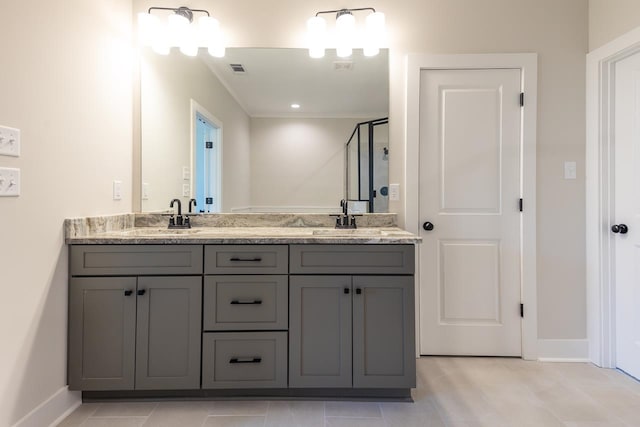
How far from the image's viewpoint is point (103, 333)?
173cm

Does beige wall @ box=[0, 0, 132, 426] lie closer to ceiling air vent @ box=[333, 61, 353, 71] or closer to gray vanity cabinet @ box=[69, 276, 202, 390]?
gray vanity cabinet @ box=[69, 276, 202, 390]

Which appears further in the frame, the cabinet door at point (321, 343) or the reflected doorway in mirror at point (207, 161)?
the reflected doorway in mirror at point (207, 161)

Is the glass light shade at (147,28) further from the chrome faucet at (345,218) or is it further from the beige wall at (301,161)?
the chrome faucet at (345,218)

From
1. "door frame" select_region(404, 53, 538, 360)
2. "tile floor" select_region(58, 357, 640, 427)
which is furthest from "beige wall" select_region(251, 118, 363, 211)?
"tile floor" select_region(58, 357, 640, 427)

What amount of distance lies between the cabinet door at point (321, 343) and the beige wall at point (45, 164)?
110 cm

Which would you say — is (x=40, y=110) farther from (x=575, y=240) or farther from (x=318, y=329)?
(x=575, y=240)

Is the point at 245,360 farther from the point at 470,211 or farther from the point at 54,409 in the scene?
the point at 470,211

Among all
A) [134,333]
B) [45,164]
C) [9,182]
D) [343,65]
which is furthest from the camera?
[343,65]

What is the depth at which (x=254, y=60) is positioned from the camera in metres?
2.34

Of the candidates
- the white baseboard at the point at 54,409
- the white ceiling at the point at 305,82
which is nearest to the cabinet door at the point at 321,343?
the white baseboard at the point at 54,409

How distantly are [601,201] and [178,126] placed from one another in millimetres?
2734

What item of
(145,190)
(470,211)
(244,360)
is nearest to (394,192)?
(470,211)

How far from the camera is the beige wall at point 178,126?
2328mm

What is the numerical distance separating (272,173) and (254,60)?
2.44ft
